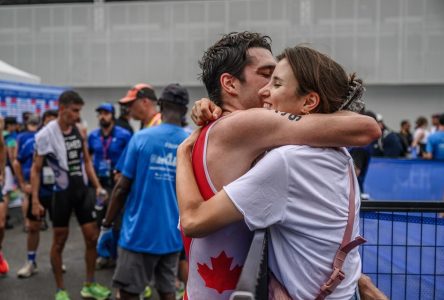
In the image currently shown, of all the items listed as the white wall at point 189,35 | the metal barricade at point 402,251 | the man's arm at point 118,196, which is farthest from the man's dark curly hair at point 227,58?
the white wall at point 189,35

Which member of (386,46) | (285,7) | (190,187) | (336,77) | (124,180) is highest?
(285,7)

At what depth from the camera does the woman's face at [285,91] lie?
1501 mm

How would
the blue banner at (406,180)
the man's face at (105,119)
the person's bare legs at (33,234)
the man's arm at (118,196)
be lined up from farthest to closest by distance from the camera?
1. the blue banner at (406,180)
2. the man's face at (105,119)
3. the person's bare legs at (33,234)
4. the man's arm at (118,196)

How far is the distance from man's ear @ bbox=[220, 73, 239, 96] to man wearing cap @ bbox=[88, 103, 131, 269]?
5.02m

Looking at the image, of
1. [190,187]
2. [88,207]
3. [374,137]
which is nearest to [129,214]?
[88,207]

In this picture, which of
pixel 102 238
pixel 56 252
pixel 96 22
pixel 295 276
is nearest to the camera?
pixel 295 276

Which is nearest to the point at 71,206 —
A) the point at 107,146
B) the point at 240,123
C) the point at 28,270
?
the point at 28,270

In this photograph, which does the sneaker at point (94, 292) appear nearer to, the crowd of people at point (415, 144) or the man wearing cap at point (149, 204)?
the man wearing cap at point (149, 204)

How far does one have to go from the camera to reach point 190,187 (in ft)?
5.10

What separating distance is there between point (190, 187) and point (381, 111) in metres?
22.3

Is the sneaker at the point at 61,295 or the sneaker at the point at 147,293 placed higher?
the sneaker at the point at 61,295

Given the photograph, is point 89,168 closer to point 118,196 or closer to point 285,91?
point 118,196

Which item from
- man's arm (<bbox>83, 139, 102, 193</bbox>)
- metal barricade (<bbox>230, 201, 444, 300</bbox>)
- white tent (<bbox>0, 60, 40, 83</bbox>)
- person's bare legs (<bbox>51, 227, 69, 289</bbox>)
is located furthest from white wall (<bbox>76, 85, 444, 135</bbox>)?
metal barricade (<bbox>230, 201, 444, 300</bbox>)

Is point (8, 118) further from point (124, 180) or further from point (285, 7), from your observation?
point (285, 7)
